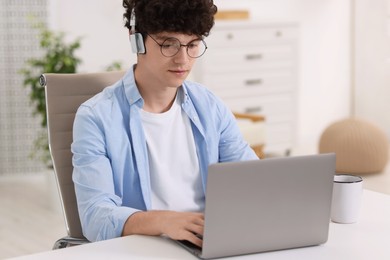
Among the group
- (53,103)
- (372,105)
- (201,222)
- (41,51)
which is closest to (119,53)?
(41,51)

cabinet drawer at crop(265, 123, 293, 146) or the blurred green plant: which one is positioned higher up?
the blurred green plant

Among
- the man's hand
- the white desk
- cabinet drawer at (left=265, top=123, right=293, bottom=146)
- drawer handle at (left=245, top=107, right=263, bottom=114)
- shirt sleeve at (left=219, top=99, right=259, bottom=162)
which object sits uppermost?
shirt sleeve at (left=219, top=99, right=259, bottom=162)

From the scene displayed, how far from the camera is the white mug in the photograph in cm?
183

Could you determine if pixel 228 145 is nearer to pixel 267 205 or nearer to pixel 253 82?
pixel 267 205

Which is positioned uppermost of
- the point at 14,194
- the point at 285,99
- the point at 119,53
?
the point at 119,53

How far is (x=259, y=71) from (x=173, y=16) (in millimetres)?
3989

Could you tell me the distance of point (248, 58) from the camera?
5887 mm

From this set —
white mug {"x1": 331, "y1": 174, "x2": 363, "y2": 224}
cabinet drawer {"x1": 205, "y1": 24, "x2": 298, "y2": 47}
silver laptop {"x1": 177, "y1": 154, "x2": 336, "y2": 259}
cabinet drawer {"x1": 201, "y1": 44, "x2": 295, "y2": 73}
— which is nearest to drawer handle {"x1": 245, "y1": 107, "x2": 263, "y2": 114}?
cabinet drawer {"x1": 201, "y1": 44, "x2": 295, "y2": 73}

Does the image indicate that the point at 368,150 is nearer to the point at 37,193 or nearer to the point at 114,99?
the point at 37,193

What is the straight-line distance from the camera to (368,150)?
208 inches

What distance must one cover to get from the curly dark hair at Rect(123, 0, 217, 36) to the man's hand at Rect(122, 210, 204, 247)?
1.67 ft

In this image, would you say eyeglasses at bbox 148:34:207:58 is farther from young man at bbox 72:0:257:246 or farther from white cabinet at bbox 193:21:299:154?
white cabinet at bbox 193:21:299:154

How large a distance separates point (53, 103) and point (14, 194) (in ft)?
9.31

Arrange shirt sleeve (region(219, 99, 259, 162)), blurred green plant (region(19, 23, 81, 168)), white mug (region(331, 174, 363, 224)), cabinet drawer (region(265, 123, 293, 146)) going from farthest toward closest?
cabinet drawer (region(265, 123, 293, 146))
blurred green plant (region(19, 23, 81, 168))
shirt sleeve (region(219, 99, 259, 162))
white mug (region(331, 174, 363, 224))
